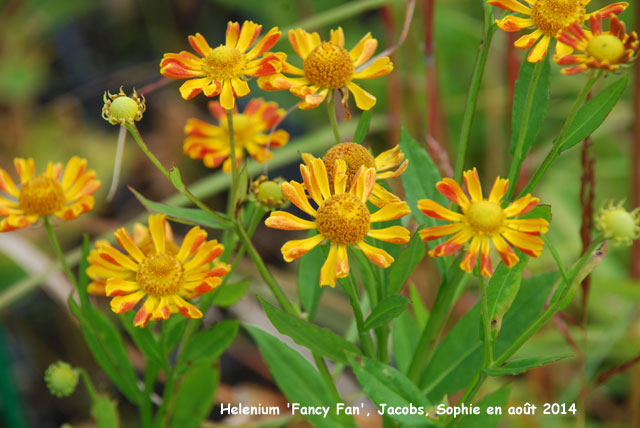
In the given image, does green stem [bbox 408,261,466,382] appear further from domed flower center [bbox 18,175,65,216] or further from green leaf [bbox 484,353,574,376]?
domed flower center [bbox 18,175,65,216]

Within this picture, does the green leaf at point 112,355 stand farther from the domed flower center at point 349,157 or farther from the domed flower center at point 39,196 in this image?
the domed flower center at point 349,157

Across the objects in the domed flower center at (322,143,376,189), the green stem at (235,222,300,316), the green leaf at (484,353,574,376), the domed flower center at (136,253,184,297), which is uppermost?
the domed flower center at (322,143,376,189)

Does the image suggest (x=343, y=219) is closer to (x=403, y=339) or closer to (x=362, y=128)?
(x=362, y=128)

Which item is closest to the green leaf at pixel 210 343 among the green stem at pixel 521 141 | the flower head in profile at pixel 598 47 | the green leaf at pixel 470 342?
the green leaf at pixel 470 342

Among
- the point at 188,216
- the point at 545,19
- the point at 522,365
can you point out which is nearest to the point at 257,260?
the point at 188,216

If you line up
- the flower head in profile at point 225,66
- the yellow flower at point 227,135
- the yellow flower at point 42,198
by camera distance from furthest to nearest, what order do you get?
the yellow flower at point 227,135, the yellow flower at point 42,198, the flower head in profile at point 225,66

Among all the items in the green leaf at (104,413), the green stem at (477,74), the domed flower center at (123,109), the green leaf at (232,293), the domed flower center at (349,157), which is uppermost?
the green stem at (477,74)

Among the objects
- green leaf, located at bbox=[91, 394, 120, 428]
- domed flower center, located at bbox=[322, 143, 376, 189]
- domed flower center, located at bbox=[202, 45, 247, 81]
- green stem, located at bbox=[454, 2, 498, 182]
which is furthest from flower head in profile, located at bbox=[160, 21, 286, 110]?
green leaf, located at bbox=[91, 394, 120, 428]
